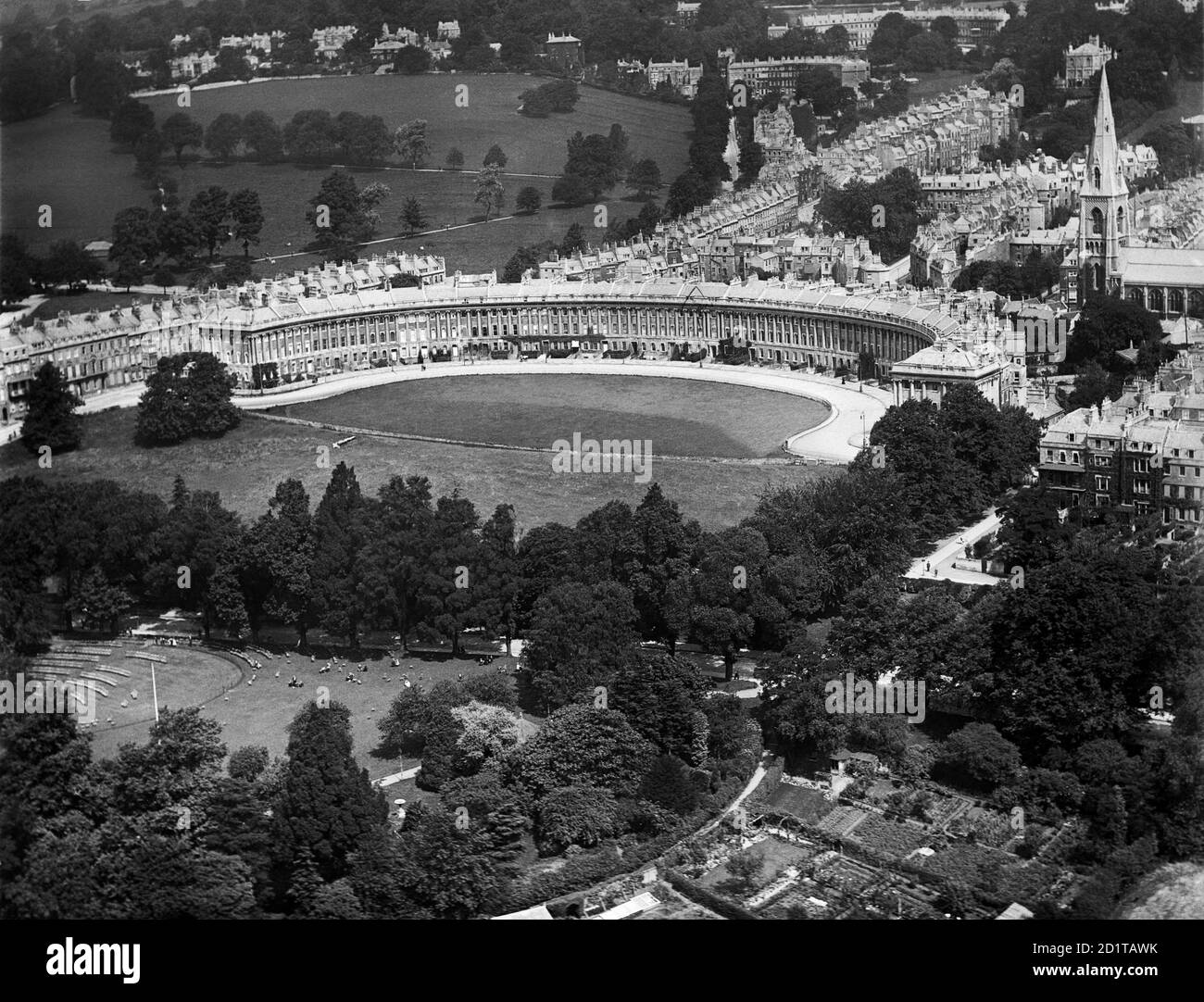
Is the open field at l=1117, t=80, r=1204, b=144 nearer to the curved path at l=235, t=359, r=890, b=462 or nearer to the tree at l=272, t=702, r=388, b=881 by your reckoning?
the curved path at l=235, t=359, r=890, b=462

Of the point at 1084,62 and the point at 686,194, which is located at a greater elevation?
the point at 1084,62

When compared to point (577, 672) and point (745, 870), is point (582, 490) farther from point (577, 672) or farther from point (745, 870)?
point (745, 870)

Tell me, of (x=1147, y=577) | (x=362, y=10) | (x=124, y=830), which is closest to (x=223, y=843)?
(x=124, y=830)

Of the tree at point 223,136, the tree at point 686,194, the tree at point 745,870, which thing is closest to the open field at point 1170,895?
the tree at point 745,870

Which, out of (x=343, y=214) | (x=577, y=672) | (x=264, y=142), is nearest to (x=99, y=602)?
(x=577, y=672)

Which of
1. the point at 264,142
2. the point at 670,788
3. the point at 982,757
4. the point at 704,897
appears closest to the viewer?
the point at 704,897
